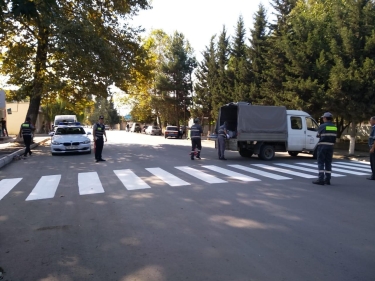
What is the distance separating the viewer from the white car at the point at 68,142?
17656 mm

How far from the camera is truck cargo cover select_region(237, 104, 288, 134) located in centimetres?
1560

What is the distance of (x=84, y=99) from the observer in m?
28.6

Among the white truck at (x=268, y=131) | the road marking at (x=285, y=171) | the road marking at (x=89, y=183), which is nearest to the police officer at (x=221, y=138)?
the white truck at (x=268, y=131)

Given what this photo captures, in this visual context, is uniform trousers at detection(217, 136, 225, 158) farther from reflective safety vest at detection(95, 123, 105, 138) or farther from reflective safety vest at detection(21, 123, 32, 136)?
reflective safety vest at detection(21, 123, 32, 136)

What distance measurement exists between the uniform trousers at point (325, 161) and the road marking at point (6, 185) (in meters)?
7.99

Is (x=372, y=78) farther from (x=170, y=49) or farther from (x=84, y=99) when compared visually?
(x=170, y=49)

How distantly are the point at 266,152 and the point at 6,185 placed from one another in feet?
34.4

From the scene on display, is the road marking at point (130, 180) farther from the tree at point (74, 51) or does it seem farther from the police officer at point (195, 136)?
the tree at point (74, 51)

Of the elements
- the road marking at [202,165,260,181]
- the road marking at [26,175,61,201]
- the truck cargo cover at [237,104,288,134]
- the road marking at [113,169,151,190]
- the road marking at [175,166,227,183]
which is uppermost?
the truck cargo cover at [237,104,288,134]

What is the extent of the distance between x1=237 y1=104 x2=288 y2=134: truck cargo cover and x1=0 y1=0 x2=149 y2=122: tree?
9.82m

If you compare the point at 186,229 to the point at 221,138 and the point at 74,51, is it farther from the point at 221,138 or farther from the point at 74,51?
the point at 74,51

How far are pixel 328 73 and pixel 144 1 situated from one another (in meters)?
13.4

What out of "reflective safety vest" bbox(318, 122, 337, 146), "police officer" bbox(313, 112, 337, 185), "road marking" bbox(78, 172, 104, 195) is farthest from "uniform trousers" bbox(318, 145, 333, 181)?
"road marking" bbox(78, 172, 104, 195)

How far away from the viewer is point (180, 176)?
10953mm
